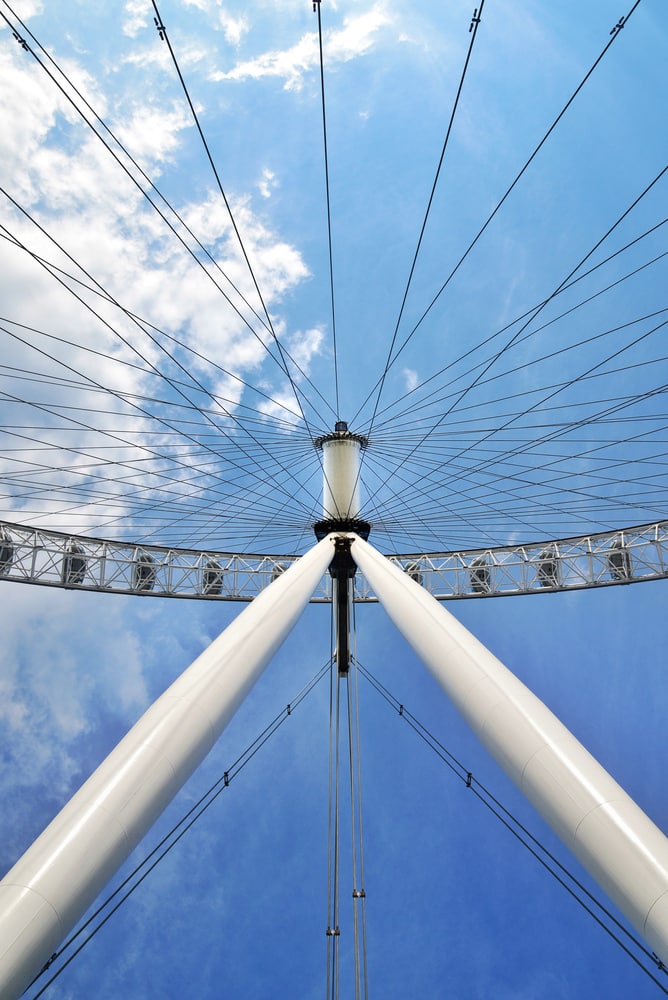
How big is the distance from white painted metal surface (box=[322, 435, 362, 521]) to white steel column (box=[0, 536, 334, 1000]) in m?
12.0

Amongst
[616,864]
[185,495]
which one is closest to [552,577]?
[185,495]

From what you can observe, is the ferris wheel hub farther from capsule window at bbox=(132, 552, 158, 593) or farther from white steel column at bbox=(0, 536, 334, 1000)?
white steel column at bbox=(0, 536, 334, 1000)

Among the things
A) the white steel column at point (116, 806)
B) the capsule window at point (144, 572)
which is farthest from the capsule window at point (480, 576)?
the white steel column at point (116, 806)

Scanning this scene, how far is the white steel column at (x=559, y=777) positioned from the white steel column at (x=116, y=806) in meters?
3.57

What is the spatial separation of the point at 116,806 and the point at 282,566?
21.9m

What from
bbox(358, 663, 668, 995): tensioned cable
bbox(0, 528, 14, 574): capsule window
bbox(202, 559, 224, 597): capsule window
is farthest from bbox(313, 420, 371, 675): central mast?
bbox(0, 528, 14, 574): capsule window

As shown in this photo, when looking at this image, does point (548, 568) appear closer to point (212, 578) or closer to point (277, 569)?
point (277, 569)

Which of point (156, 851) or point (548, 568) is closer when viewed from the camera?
point (548, 568)

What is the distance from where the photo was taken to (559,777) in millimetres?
8820

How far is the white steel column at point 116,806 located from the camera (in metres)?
7.49

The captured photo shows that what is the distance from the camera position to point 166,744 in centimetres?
955

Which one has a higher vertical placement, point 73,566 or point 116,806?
point 73,566

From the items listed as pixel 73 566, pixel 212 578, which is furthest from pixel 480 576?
pixel 73 566

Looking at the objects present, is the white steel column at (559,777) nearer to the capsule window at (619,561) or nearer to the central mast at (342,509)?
the central mast at (342,509)
